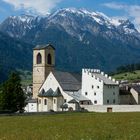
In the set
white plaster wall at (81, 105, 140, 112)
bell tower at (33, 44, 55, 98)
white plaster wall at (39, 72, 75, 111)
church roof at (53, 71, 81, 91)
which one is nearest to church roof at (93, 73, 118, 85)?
church roof at (53, 71, 81, 91)

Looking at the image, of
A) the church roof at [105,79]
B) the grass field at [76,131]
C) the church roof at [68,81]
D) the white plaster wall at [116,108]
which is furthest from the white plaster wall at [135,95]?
the grass field at [76,131]

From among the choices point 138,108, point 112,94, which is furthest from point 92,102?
point 138,108

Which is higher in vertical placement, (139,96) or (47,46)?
(47,46)

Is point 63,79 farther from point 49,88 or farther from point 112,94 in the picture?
point 112,94

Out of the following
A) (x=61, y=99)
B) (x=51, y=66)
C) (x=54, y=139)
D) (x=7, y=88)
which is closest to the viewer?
(x=54, y=139)

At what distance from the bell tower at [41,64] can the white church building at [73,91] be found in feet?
7.45

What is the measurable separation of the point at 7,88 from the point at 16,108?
456 cm

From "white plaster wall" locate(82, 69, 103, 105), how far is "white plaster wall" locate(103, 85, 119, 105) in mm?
1247

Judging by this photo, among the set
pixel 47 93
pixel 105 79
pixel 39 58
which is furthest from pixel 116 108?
pixel 39 58

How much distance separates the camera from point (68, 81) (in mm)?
127938

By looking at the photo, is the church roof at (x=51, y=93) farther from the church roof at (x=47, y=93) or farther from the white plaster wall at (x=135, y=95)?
the white plaster wall at (x=135, y=95)

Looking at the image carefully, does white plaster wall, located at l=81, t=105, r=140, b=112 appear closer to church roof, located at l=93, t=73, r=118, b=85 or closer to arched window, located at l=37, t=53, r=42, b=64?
church roof, located at l=93, t=73, r=118, b=85

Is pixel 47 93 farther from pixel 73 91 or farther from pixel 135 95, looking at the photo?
pixel 135 95

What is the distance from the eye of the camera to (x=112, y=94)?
4899 inches
